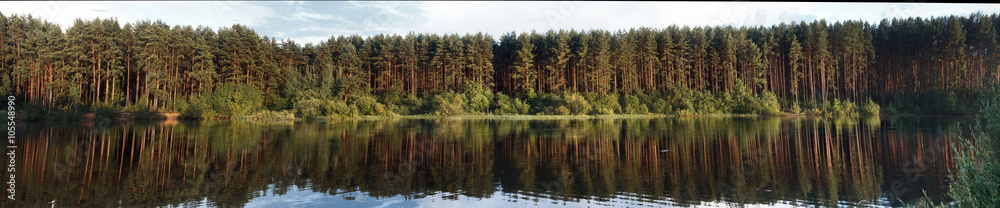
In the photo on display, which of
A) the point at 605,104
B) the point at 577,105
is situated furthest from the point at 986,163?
the point at 605,104

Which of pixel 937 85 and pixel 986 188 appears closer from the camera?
pixel 986 188

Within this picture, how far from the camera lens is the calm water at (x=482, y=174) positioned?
328 inches

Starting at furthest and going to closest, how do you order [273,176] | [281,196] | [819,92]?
[819,92]
[273,176]
[281,196]

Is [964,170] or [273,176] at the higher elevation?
[964,170]

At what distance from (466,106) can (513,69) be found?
10.9 m

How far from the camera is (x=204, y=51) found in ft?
153

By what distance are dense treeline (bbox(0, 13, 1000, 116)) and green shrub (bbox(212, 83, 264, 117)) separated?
8.0 inches

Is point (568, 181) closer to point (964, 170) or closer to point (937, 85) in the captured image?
point (964, 170)

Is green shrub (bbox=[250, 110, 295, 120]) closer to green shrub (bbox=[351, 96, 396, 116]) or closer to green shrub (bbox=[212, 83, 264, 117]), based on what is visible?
green shrub (bbox=[212, 83, 264, 117])

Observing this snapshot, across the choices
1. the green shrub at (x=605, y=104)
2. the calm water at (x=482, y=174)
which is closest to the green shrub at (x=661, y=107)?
the green shrub at (x=605, y=104)

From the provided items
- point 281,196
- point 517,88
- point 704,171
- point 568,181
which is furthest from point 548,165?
point 517,88

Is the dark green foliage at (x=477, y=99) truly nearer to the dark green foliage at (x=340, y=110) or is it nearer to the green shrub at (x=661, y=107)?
the dark green foliage at (x=340, y=110)

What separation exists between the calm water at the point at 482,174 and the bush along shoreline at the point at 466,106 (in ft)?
90.5

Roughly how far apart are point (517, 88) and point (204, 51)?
35.2m
